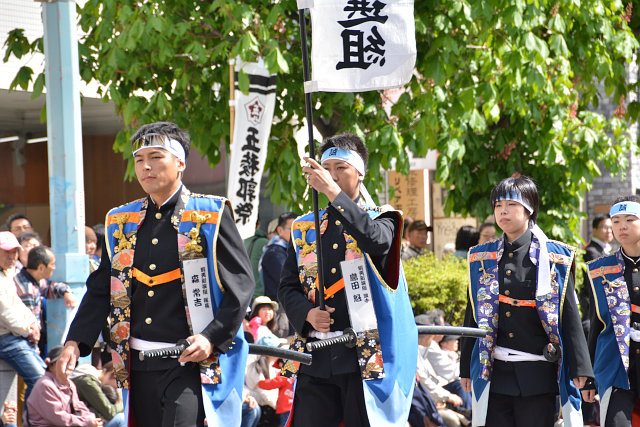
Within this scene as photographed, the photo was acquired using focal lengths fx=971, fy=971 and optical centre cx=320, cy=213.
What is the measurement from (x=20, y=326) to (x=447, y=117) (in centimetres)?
429

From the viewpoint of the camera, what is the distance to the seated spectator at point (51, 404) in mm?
6926

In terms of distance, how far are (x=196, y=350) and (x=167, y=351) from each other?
0.12m

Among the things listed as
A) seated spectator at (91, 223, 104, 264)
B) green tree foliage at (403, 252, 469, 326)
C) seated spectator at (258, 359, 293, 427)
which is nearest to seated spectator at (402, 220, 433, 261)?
green tree foliage at (403, 252, 469, 326)

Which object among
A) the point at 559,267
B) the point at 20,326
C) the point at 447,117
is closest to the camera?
the point at 559,267

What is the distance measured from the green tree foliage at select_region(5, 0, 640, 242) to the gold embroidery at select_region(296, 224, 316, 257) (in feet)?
10.7

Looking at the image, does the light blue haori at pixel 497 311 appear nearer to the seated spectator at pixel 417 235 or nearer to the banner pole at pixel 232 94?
the banner pole at pixel 232 94

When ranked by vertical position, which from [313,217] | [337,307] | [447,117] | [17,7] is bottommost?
[337,307]

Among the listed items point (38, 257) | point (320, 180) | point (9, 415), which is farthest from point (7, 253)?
point (320, 180)

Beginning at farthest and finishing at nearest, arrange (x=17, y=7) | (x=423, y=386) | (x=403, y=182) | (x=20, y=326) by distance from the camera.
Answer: (x=403, y=182) → (x=17, y=7) → (x=423, y=386) → (x=20, y=326)

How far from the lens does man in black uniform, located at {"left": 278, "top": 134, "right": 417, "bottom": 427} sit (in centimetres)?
452

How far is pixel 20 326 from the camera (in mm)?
7281

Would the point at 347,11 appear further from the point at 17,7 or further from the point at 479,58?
the point at 17,7

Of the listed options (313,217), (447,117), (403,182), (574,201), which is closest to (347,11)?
(313,217)

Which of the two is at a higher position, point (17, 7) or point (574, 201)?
point (17, 7)
